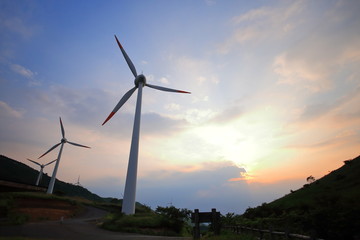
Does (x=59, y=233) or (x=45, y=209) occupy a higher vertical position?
(x=45, y=209)

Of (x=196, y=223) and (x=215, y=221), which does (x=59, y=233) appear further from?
(x=215, y=221)

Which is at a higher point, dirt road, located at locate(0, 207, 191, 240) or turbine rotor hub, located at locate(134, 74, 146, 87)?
turbine rotor hub, located at locate(134, 74, 146, 87)

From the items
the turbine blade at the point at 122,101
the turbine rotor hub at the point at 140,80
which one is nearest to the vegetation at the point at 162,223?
the turbine blade at the point at 122,101

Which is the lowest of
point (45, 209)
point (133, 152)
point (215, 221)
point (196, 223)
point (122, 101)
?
point (196, 223)

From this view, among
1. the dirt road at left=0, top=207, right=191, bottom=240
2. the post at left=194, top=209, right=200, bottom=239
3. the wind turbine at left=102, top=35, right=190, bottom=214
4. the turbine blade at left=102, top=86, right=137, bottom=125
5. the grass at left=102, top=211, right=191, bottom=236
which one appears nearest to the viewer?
the post at left=194, top=209, right=200, bottom=239

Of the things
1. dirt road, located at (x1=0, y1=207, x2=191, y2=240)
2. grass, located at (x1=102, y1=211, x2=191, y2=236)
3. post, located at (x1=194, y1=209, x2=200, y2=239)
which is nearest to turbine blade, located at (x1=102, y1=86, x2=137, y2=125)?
grass, located at (x1=102, y1=211, x2=191, y2=236)

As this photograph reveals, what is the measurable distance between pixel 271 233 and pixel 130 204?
2206 centimetres

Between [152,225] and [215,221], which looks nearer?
[215,221]

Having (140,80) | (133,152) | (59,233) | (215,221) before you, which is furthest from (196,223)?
(140,80)

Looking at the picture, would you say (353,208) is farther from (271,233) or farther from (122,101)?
(122,101)

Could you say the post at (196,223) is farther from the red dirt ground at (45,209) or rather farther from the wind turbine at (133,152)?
the red dirt ground at (45,209)

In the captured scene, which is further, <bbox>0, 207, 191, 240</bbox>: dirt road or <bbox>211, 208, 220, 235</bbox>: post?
<bbox>211, 208, 220, 235</bbox>: post

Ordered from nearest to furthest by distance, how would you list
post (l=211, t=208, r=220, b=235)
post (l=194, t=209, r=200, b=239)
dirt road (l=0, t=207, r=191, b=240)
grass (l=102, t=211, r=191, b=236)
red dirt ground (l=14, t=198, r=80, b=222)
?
post (l=194, t=209, r=200, b=239)
dirt road (l=0, t=207, r=191, b=240)
post (l=211, t=208, r=220, b=235)
grass (l=102, t=211, r=191, b=236)
red dirt ground (l=14, t=198, r=80, b=222)

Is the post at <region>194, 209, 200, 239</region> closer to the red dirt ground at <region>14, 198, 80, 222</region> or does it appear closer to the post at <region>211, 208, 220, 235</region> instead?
the post at <region>211, 208, 220, 235</region>
